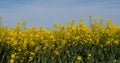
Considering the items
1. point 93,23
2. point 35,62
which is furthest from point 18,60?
point 93,23

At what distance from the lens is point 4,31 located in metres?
7.75

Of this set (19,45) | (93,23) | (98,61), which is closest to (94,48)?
A: (98,61)

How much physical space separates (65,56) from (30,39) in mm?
900

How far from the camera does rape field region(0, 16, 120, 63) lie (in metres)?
7.06

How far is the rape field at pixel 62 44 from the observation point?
7.06m

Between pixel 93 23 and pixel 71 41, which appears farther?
pixel 93 23

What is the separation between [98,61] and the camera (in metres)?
7.19

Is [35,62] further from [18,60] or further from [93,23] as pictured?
[93,23]

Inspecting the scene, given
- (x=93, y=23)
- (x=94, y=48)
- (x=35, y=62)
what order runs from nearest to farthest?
(x=35, y=62)
(x=94, y=48)
(x=93, y=23)

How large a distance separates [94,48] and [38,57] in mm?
1198

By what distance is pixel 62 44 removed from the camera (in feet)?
24.0

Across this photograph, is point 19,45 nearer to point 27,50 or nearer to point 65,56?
point 27,50

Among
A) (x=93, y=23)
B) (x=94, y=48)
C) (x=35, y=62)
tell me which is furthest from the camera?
(x=93, y=23)

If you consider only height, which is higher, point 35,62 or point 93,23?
point 93,23
